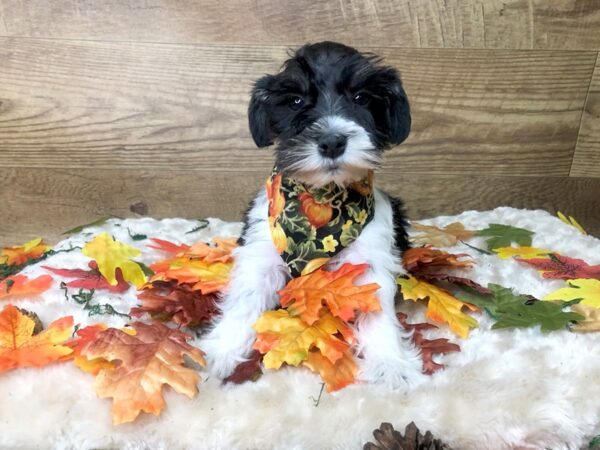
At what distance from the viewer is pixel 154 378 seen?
1382 millimetres

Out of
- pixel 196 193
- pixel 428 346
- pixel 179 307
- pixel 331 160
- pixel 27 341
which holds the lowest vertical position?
pixel 196 193

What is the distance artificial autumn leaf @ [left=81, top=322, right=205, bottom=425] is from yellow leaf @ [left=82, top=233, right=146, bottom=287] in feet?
1.50

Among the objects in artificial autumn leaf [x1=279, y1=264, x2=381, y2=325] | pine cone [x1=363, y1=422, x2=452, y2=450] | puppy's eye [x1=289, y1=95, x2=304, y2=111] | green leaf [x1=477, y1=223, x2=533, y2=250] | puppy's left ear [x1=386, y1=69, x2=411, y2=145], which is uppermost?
puppy's eye [x1=289, y1=95, x2=304, y2=111]

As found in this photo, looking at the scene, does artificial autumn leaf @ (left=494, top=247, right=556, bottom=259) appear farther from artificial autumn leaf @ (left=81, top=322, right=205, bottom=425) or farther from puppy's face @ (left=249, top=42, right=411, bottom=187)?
artificial autumn leaf @ (left=81, top=322, right=205, bottom=425)

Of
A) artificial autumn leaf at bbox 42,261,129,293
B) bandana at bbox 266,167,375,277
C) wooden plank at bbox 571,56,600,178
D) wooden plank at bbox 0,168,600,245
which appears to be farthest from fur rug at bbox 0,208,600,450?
wooden plank at bbox 571,56,600,178

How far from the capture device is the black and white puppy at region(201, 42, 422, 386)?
5.04 feet

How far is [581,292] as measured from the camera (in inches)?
72.9

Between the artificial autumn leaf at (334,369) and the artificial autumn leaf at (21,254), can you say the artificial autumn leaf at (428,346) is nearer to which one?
the artificial autumn leaf at (334,369)

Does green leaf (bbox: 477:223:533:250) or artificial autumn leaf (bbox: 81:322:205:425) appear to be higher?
artificial autumn leaf (bbox: 81:322:205:425)

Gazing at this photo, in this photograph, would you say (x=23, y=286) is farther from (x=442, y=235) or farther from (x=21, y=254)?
(x=442, y=235)

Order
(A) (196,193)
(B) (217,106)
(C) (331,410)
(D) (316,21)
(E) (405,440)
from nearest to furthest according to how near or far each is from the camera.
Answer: (E) (405,440)
(C) (331,410)
(D) (316,21)
(B) (217,106)
(A) (196,193)

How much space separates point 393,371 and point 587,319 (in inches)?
24.1

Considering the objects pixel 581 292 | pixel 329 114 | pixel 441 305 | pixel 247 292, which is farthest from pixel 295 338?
pixel 581 292

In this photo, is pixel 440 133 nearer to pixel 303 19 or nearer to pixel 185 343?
pixel 303 19
